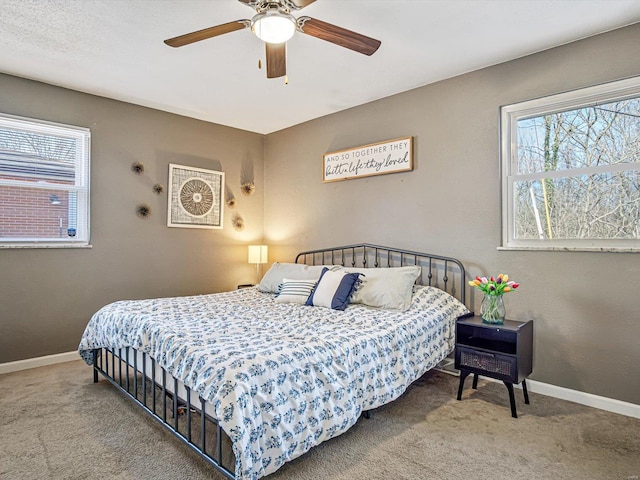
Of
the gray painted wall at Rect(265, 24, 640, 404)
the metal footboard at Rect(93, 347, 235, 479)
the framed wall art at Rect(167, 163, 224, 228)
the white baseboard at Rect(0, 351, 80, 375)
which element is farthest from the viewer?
the framed wall art at Rect(167, 163, 224, 228)

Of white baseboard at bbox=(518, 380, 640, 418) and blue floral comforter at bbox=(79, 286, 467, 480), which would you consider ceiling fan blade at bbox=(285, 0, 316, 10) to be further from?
white baseboard at bbox=(518, 380, 640, 418)

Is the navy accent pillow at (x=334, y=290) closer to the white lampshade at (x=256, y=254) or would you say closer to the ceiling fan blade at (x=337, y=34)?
the white lampshade at (x=256, y=254)

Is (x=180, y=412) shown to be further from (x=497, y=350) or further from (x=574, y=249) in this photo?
(x=574, y=249)

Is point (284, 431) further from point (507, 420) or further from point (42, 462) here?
point (507, 420)

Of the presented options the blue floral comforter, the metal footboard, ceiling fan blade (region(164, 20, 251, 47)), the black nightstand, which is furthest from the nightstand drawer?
ceiling fan blade (region(164, 20, 251, 47))

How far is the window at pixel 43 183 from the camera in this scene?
136 inches

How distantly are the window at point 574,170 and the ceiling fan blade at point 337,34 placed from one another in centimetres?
150

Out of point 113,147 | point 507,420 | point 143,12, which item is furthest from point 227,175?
point 507,420

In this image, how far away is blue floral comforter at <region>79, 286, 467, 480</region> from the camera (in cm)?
169

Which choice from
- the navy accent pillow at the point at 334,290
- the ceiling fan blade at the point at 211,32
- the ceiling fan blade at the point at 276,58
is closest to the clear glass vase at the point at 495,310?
the navy accent pillow at the point at 334,290

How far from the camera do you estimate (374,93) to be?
151 inches

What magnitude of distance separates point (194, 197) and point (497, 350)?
3.56m

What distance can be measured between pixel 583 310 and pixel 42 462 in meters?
3.47

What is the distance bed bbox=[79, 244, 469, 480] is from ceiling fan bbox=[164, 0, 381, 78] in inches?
66.9
